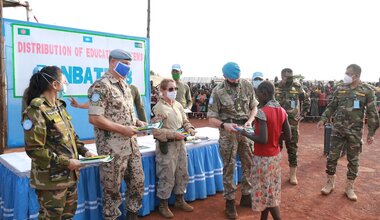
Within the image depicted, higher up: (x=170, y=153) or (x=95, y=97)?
(x=95, y=97)

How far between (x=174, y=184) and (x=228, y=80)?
1.60 meters

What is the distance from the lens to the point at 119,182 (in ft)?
10.7

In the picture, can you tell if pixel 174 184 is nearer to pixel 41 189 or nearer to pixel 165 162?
pixel 165 162

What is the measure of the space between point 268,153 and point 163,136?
Result: 1.34 m

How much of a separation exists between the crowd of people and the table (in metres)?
0.19

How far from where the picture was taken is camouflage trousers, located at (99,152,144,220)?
321 centimetres

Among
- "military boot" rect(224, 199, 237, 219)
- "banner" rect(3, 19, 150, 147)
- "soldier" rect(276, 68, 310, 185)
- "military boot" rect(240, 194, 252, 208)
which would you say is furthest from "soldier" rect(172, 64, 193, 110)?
"military boot" rect(224, 199, 237, 219)

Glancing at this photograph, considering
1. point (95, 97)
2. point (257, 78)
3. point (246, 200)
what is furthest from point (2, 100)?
point (257, 78)

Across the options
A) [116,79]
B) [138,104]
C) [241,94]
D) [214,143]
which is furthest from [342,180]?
[116,79]

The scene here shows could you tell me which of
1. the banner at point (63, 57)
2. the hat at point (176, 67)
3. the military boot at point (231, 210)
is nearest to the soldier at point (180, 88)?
the hat at point (176, 67)

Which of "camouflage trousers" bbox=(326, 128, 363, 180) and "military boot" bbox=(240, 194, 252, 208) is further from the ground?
"camouflage trousers" bbox=(326, 128, 363, 180)

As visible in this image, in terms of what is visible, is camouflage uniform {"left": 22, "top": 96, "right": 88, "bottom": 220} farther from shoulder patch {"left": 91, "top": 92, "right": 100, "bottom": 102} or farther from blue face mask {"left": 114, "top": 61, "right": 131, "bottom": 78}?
blue face mask {"left": 114, "top": 61, "right": 131, "bottom": 78}

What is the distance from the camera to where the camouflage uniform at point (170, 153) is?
3936 millimetres

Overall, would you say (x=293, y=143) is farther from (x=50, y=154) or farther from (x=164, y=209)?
(x=50, y=154)
